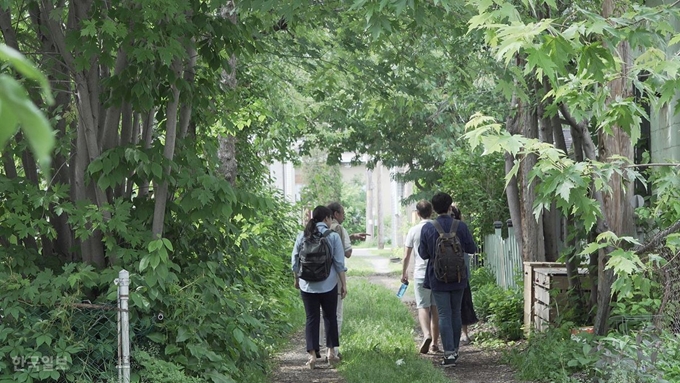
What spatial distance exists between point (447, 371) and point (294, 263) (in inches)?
78.7

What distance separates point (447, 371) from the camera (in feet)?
32.9

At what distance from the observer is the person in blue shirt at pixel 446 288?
9.92 m

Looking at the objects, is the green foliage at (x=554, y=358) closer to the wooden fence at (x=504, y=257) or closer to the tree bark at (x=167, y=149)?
the tree bark at (x=167, y=149)

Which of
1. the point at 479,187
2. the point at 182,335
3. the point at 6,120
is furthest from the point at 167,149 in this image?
the point at 479,187

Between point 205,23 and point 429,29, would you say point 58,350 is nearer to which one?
point 205,23

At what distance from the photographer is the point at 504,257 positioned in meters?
16.5

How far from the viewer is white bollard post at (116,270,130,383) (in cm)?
645

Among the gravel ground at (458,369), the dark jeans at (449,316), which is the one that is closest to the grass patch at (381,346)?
the gravel ground at (458,369)

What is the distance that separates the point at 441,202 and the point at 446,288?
927mm

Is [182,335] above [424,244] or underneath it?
underneath

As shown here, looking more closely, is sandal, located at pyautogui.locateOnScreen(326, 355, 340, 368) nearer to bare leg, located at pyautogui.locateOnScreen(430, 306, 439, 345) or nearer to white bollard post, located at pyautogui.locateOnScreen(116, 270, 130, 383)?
bare leg, located at pyautogui.locateOnScreen(430, 306, 439, 345)

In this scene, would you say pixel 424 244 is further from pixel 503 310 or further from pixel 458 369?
pixel 503 310

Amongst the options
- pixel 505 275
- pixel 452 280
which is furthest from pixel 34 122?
pixel 505 275

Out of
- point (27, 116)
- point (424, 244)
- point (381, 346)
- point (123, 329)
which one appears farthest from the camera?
point (381, 346)
